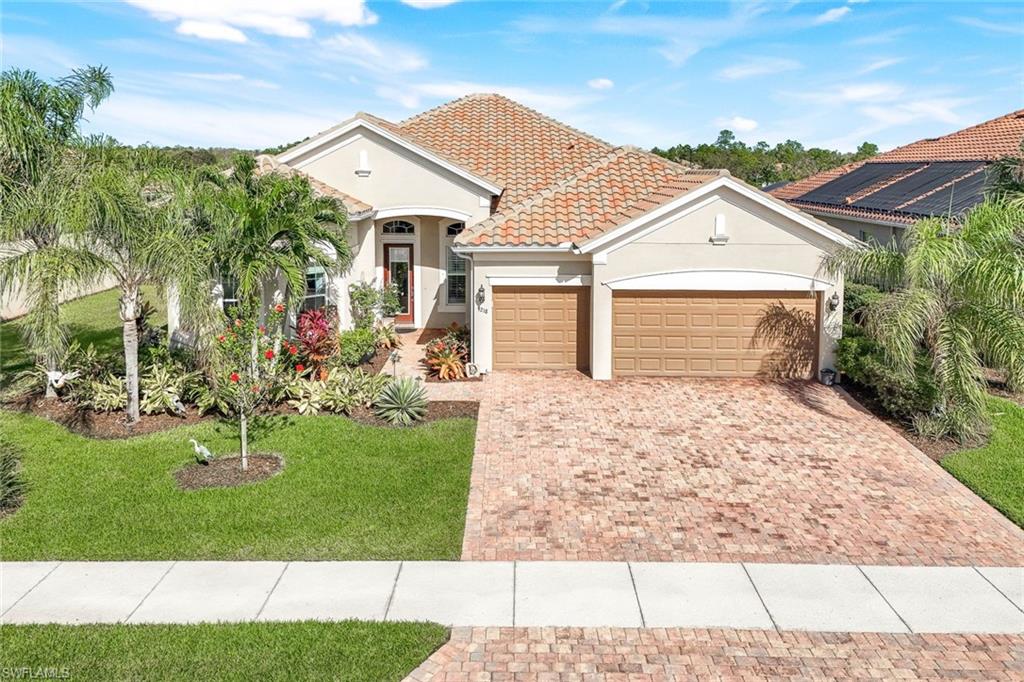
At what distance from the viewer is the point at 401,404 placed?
1456 cm

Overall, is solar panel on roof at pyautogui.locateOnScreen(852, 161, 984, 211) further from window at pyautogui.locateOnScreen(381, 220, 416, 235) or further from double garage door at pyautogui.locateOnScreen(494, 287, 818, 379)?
window at pyautogui.locateOnScreen(381, 220, 416, 235)

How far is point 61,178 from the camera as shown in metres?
12.7

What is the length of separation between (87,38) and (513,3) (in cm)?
956

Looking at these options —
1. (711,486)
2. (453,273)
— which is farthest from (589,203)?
(711,486)

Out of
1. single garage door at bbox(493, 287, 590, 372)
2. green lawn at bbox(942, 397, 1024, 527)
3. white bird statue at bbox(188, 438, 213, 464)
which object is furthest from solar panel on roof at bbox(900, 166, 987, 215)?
white bird statue at bbox(188, 438, 213, 464)

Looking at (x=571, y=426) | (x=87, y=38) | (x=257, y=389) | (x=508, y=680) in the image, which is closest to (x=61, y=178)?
(x=257, y=389)

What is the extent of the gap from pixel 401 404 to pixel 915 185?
2083 centimetres

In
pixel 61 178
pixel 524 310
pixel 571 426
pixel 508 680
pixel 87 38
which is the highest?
pixel 87 38

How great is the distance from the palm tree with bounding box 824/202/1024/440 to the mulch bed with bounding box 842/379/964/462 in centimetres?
33

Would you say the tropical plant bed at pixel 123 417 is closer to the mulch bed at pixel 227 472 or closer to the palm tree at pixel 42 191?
the palm tree at pixel 42 191

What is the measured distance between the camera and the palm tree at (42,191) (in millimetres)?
12102

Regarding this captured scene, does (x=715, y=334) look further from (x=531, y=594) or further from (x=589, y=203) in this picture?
(x=531, y=594)

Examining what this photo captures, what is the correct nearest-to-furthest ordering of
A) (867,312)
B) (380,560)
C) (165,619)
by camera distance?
(165,619)
(380,560)
(867,312)

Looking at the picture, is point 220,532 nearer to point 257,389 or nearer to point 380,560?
point 380,560
